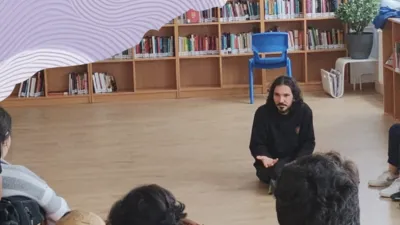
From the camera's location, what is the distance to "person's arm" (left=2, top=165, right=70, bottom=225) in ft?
7.38

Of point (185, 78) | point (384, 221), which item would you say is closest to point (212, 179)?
point (384, 221)

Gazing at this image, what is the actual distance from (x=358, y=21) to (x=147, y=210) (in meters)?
7.10

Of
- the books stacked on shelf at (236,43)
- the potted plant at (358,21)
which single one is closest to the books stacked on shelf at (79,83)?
the books stacked on shelf at (236,43)

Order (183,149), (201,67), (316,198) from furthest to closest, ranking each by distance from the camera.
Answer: (201,67) < (183,149) < (316,198)

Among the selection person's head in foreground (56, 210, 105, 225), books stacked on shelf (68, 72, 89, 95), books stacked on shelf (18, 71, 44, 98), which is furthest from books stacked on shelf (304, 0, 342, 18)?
person's head in foreground (56, 210, 105, 225)

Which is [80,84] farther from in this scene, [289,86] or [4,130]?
[4,130]

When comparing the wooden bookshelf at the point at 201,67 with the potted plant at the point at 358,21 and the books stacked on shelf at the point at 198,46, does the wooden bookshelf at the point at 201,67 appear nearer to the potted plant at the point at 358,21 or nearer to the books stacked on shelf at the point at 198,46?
A: the books stacked on shelf at the point at 198,46

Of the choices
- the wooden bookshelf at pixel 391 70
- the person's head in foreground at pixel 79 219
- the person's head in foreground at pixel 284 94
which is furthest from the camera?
the wooden bookshelf at pixel 391 70

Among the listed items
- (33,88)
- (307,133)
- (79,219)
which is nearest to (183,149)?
(307,133)

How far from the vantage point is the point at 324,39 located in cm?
862

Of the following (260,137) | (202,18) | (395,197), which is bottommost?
(395,197)

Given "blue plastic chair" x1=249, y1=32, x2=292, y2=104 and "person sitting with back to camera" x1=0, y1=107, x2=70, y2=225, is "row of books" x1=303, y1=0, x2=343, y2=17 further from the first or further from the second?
"person sitting with back to camera" x1=0, y1=107, x2=70, y2=225

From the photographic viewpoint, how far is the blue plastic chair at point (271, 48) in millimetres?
7816

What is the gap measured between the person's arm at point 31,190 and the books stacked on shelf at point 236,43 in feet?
20.8
